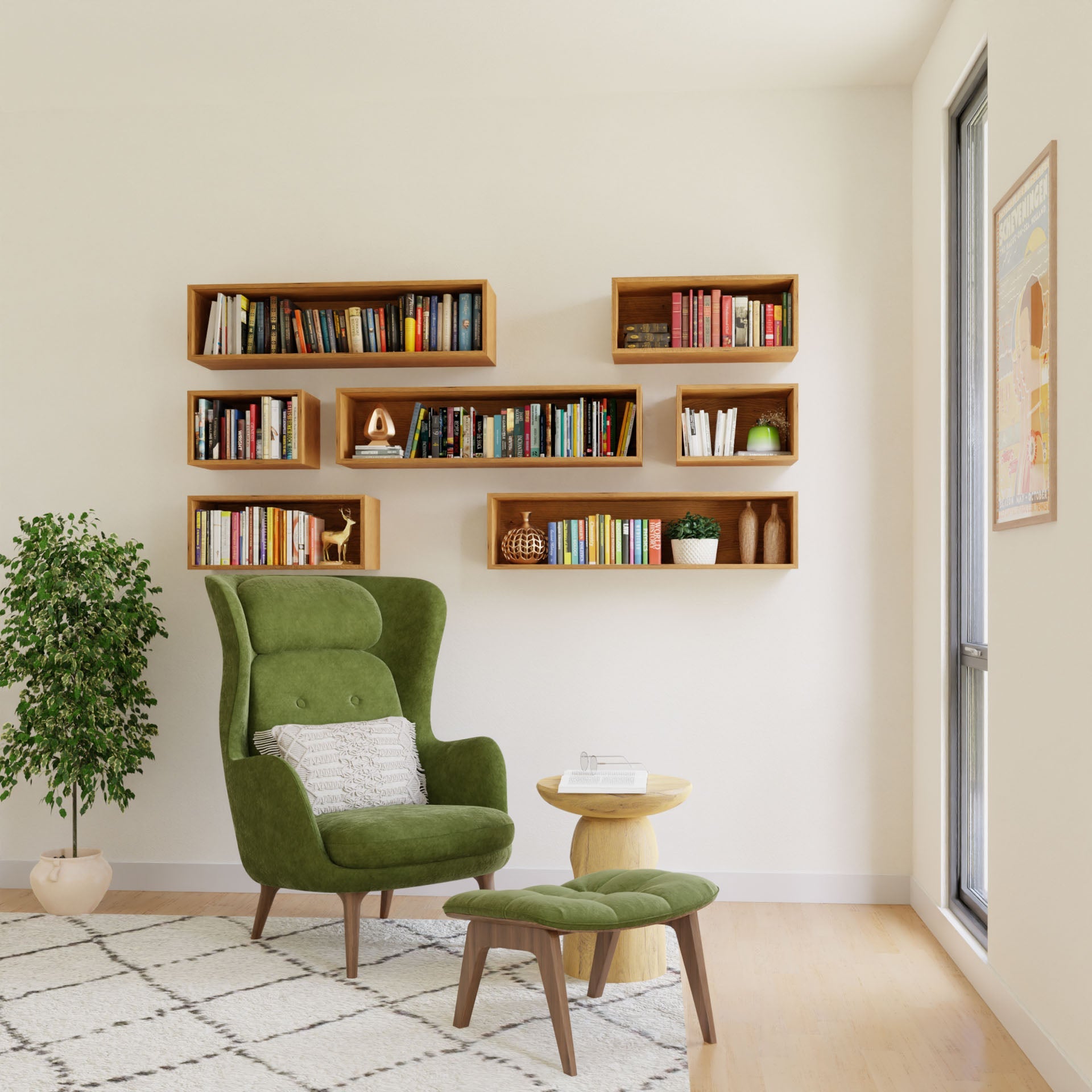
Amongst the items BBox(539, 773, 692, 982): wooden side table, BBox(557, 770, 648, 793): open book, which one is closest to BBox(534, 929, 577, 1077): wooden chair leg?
BBox(539, 773, 692, 982): wooden side table

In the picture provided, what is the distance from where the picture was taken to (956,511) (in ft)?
11.2

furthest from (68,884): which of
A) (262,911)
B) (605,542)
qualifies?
(605,542)

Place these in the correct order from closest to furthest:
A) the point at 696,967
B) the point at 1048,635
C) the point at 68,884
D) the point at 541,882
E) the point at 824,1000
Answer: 1. the point at 1048,635
2. the point at 696,967
3. the point at 824,1000
4. the point at 68,884
5. the point at 541,882

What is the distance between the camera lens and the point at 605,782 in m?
3.00

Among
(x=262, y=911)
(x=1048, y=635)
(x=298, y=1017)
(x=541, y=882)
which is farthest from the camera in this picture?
(x=541, y=882)

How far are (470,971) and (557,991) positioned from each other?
0.90ft

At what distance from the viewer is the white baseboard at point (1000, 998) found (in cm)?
228

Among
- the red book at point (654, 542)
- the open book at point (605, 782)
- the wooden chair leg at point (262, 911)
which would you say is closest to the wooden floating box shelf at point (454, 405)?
the red book at point (654, 542)

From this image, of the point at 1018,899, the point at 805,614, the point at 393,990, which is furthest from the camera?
the point at 805,614

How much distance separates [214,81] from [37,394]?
1.37 metres

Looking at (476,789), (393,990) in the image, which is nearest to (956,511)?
(476,789)

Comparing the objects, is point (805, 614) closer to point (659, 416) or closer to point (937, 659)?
point (937, 659)

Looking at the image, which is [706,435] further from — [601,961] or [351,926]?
[351,926]

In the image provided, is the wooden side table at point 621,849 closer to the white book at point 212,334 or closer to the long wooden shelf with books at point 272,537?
the long wooden shelf with books at point 272,537
